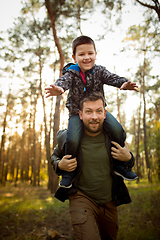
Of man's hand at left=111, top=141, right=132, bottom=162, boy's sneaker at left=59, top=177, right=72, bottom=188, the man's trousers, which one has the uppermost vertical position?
man's hand at left=111, top=141, right=132, bottom=162

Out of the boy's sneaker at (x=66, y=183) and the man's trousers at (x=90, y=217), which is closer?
the man's trousers at (x=90, y=217)

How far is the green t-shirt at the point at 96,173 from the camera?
2141 millimetres

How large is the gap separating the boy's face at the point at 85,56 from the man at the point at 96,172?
451 millimetres

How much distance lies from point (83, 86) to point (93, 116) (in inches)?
22.0

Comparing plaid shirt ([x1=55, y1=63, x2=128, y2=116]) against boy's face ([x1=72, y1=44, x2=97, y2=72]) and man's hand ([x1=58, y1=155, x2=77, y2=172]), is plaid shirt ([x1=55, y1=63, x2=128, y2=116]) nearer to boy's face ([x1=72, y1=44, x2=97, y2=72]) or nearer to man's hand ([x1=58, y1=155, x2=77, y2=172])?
boy's face ([x1=72, y1=44, x2=97, y2=72])

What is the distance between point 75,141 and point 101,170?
52 cm

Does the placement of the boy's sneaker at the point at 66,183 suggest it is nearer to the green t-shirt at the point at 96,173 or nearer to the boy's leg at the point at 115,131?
the green t-shirt at the point at 96,173

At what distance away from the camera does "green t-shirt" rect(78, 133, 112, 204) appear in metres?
2.14

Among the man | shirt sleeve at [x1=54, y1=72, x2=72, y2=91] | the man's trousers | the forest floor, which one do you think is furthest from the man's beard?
the forest floor

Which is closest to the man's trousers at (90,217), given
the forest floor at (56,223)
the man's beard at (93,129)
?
the man's beard at (93,129)

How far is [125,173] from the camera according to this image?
2.13 m

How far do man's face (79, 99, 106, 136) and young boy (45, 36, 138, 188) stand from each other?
13 centimetres

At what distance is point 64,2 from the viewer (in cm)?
877

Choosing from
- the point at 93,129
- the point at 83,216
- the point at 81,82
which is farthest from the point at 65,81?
the point at 83,216
